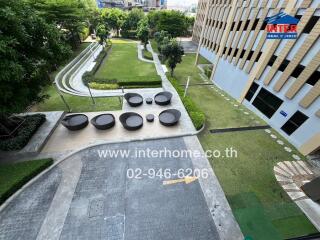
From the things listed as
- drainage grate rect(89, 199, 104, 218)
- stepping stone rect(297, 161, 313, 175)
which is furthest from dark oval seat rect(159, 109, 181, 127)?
stepping stone rect(297, 161, 313, 175)

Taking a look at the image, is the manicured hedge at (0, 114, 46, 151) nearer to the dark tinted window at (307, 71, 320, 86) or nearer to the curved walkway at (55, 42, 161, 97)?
the curved walkway at (55, 42, 161, 97)

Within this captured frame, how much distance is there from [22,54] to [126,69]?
21867 millimetres

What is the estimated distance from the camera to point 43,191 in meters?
11.3

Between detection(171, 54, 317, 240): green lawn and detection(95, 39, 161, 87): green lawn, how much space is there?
11.8m

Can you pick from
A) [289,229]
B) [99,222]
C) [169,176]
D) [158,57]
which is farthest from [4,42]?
[158,57]

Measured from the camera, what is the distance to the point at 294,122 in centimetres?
1579

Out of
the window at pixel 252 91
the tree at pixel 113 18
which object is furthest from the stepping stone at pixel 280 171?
the tree at pixel 113 18

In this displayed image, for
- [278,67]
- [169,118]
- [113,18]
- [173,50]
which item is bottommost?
[169,118]

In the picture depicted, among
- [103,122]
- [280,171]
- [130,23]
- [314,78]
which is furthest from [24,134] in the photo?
[130,23]

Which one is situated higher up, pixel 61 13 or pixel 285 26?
Result: pixel 285 26

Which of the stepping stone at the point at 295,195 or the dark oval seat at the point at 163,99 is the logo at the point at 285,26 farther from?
the stepping stone at the point at 295,195

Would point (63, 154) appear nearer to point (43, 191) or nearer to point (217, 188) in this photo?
point (43, 191)

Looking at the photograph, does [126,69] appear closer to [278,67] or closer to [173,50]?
[173,50]

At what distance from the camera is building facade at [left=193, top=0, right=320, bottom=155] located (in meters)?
13.7
